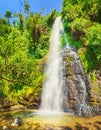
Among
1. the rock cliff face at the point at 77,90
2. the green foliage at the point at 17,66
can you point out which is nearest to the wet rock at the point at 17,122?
the green foliage at the point at 17,66

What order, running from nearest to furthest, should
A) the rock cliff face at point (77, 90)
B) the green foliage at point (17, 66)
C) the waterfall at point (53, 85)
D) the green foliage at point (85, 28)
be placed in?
the green foliage at point (17, 66)
the rock cliff face at point (77, 90)
the waterfall at point (53, 85)
the green foliage at point (85, 28)

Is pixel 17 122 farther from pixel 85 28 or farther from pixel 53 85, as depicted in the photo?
pixel 85 28

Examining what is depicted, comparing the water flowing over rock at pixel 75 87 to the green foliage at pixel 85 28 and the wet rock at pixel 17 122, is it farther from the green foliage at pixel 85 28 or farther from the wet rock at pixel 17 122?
the wet rock at pixel 17 122

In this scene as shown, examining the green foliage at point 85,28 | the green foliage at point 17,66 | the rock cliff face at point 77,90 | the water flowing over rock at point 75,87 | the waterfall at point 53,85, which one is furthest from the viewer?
the green foliage at point 85,28

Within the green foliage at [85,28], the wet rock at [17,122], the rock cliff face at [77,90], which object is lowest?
the wet rock at [17,122]

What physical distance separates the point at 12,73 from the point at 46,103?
1095 cm

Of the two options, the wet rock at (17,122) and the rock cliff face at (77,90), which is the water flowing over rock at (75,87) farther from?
the wet rock at (17,122)

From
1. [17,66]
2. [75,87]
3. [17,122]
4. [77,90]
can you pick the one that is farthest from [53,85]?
[17,66]

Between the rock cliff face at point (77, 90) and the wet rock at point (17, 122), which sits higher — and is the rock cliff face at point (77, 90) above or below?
above

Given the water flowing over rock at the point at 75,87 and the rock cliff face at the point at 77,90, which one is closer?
the rock cliff face at the point at 77,90

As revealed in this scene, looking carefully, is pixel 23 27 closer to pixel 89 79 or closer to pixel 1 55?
pixel 89 79

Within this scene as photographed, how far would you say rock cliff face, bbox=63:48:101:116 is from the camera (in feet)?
73.0

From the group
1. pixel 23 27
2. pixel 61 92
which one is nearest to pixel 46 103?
pixel 61 92

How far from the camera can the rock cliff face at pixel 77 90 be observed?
73.0 ft
